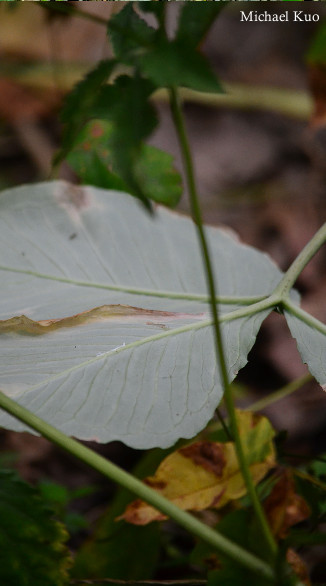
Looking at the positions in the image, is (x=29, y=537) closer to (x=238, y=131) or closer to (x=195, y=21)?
(x=195, y=21)

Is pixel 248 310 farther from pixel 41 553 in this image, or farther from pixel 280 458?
pixel 41 553

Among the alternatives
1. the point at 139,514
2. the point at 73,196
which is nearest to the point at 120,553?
the point at 139,514

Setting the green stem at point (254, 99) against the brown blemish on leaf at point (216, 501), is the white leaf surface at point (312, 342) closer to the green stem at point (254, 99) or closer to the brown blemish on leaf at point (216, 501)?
the brown blemish on leaf at point (216, 501)

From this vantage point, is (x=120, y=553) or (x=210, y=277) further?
(x=120, y=553)

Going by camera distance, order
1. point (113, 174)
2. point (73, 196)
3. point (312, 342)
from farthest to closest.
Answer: point (113, 174), point (73, 196), point (312, 342)

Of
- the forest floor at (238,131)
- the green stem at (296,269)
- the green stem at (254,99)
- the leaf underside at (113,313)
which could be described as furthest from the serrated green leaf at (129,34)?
the green stem at (254,99)

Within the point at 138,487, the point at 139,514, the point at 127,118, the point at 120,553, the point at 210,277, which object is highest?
the point at 127,118

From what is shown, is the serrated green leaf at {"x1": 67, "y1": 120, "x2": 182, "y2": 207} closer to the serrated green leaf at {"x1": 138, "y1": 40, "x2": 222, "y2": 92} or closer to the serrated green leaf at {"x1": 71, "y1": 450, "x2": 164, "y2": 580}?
the serrated green leaf at {"x1": 71, "y1": 450, "x2": 164, "y2": 580}

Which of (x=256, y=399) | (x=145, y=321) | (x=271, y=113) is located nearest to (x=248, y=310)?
(x=145, y=321)
